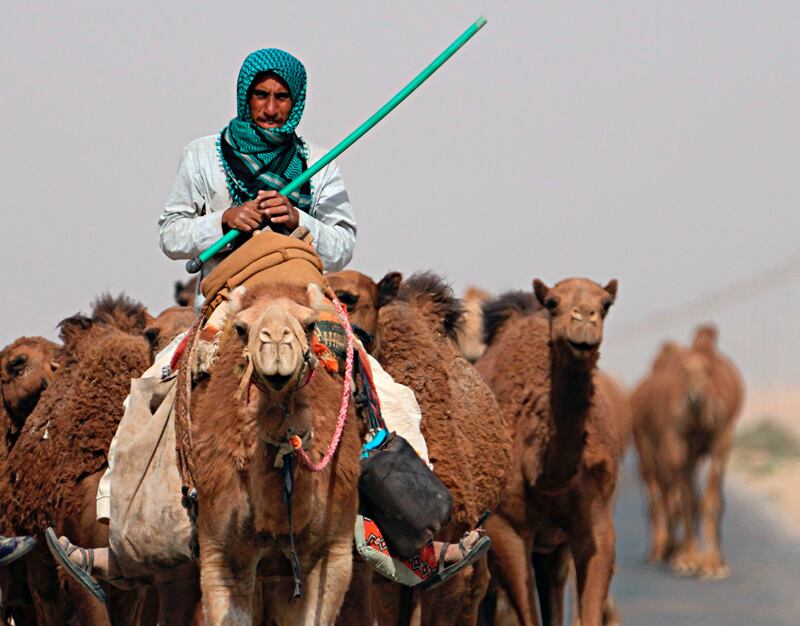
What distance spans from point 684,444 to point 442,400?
14299 millimetres

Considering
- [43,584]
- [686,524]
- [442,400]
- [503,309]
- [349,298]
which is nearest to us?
[349,298]

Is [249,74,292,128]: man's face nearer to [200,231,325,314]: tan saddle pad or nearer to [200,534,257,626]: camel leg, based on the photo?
[200,231,325,314]: tan saddle pad

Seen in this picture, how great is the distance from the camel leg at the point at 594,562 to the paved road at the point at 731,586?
4636mm

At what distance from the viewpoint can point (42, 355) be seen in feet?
38.6

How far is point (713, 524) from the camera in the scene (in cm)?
2297

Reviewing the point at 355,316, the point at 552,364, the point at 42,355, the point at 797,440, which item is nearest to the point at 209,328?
the point at 355,316

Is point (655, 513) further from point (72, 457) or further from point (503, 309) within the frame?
point (72, 457)

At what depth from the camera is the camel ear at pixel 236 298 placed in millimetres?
7402

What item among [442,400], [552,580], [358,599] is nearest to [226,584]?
[358,599]

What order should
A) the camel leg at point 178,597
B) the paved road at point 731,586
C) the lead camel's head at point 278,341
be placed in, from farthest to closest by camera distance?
the paved road at point 731,586 → the camel leg at point 178,597 → the lead camel's head at point 278,341

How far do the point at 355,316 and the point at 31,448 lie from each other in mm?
1871

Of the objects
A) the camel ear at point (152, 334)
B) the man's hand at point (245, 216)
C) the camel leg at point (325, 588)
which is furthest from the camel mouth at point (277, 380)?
the camel ear at point (152, 334)

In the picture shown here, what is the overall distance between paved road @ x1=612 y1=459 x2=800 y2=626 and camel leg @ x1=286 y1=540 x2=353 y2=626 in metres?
9.54

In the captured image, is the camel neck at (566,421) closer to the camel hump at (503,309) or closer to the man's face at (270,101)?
the camel hump at (503,309)
